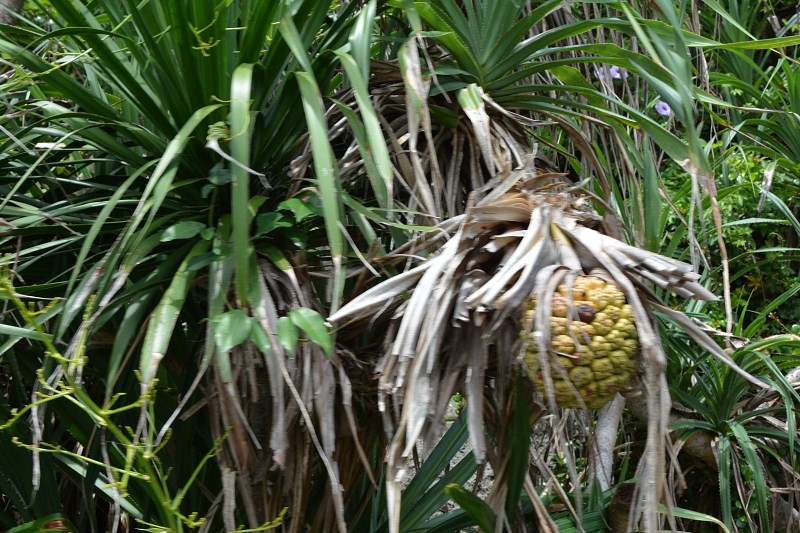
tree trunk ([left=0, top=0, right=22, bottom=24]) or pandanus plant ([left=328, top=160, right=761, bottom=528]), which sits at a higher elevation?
tree trunk ([left=0, top=0, right=22, bottom=24])

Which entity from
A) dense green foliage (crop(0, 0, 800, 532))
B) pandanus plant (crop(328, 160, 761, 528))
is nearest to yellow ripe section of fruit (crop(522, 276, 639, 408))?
pandanus plant (crop(328, 160, 761, 528))

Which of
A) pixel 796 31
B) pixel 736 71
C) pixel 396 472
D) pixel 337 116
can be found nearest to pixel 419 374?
pixel 396 472

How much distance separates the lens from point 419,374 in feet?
3.91

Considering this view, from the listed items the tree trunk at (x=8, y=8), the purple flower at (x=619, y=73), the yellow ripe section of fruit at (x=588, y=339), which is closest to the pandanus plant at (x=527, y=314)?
the yellow ripe section of fruit at (x=588, y=339)

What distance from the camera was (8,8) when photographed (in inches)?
73.9

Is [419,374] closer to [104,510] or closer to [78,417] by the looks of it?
[78,417]

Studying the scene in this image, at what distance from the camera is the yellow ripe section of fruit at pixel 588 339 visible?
109 cm

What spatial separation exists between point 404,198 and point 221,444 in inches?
24.0

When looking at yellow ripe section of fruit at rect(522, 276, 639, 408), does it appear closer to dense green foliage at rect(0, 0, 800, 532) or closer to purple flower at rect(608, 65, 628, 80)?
dense green foliage at rect(0, 0, 800, 532)

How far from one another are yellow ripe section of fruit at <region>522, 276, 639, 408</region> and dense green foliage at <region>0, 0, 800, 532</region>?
17cm

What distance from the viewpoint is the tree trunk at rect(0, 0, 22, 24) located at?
1856mm

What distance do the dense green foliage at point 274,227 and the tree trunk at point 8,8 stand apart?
0.18 meters

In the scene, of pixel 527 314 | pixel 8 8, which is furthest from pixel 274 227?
pixel 8 8

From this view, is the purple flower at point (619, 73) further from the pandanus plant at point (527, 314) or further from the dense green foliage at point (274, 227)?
the pandanus plant at point (527, 314)
